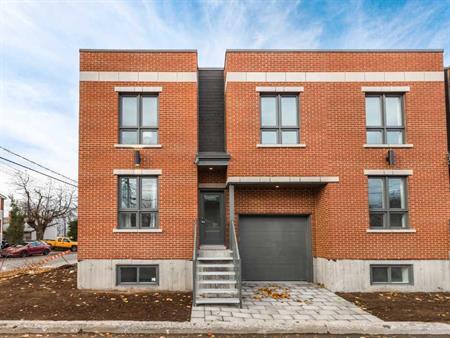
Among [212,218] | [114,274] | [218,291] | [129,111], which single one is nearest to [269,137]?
[212,218]

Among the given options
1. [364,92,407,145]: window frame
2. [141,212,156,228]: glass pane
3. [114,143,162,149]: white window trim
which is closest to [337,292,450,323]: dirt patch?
[364,92,407,145]: window frame

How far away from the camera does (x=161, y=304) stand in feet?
27.6

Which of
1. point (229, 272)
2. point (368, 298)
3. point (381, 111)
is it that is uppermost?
point (381, 111)

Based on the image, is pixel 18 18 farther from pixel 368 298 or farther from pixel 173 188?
pixel 368 298

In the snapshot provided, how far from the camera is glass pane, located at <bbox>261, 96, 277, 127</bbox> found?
1074cm

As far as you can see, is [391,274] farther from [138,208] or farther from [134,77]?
[134,77]

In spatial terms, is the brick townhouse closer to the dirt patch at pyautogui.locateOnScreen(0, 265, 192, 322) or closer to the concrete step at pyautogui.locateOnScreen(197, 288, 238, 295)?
the dirt patch at pyautogui.locateOnScreen(0, 265, 192, 322)

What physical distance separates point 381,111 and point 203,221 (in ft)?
21.9

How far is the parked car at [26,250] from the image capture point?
27.1 m

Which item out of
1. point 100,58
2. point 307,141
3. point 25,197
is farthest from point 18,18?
point 25,197

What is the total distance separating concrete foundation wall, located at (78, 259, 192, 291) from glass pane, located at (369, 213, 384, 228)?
5644mm

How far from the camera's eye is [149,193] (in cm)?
1065

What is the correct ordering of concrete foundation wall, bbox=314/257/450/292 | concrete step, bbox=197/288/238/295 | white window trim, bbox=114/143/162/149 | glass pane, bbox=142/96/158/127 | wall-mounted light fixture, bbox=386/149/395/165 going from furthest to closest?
glass pane, bbox=142/96/158/127
white window trim, bbox=114/143/162/149
wall-mounted light fixture, bbox=386/149/395/165
concrete foundation wall, bbox=314/257/450/292
concrete step, bbox=197/288/238/295

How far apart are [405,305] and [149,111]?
8.86 meters
